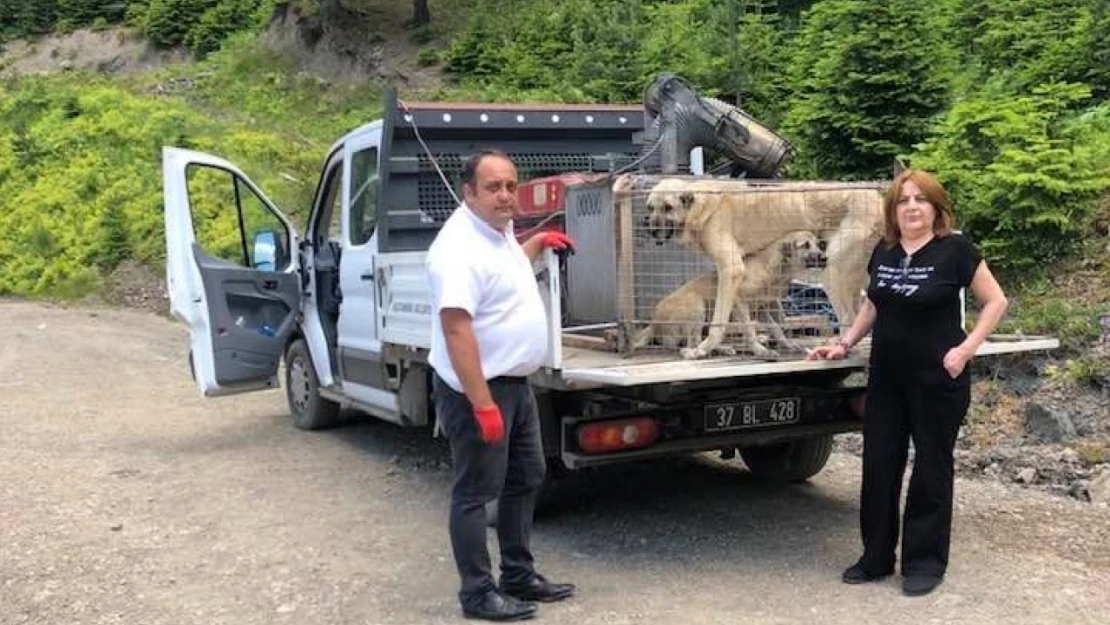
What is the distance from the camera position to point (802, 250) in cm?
541

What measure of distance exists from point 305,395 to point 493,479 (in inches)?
182

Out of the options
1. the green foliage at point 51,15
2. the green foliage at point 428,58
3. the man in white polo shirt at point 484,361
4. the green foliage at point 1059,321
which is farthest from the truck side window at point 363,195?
the green foliage at point 51,15

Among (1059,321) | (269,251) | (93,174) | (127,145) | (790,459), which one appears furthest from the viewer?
(127,145)

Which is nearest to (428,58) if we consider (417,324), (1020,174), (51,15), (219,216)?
(219,216)

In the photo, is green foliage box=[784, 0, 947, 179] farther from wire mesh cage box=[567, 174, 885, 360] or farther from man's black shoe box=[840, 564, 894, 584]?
man's black shoe box=[840, 564, 894, 584]

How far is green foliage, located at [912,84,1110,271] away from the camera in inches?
337

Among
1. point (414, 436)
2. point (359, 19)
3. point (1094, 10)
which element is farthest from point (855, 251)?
point (359, 19)

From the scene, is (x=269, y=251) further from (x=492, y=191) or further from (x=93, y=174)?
(x=93, y=174)

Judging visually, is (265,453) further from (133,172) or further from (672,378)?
(133,172)

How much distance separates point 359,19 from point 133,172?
10380 mm

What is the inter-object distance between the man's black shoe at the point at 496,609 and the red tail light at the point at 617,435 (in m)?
0.85

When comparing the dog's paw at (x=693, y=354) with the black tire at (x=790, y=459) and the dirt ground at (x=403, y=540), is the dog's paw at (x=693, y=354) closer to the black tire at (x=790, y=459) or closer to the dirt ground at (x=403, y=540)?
the dirt ground at (x=403, y=540)

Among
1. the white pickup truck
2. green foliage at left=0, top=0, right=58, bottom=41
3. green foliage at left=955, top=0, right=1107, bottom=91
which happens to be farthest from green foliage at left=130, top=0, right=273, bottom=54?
the white pickup truck

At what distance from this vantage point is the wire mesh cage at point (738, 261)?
5.32m
